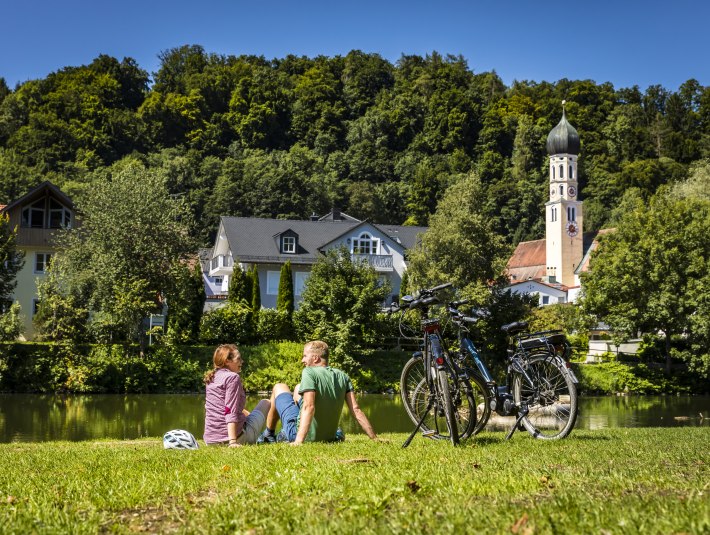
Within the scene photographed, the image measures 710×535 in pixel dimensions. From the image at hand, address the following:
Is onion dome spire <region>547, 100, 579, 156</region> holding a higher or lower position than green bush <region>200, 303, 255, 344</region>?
higher

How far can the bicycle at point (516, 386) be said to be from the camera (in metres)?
9.30

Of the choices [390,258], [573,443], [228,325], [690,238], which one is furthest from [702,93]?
[573,443]

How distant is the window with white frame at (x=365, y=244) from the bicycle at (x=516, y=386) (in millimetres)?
50078

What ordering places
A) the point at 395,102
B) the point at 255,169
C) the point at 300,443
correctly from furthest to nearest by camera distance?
the point at 395,102, the point at 255,169, the point at 300,443

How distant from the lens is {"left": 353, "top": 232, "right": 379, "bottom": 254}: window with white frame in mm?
60344

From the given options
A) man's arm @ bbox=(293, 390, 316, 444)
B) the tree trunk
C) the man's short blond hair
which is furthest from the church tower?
man's arm @ bbox=(293, 390, 316, 444)

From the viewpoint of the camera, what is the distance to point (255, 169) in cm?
9688

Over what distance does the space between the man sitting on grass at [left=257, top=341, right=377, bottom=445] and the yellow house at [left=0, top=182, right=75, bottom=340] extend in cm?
4181

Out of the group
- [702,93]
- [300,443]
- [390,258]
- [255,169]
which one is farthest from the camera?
[702,93]

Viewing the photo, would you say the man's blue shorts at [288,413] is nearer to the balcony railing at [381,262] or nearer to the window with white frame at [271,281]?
the window with white frame at [271,281]

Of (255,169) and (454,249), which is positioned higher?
(255,169)

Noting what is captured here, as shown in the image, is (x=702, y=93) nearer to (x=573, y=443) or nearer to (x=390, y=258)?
(x=390, y=258)

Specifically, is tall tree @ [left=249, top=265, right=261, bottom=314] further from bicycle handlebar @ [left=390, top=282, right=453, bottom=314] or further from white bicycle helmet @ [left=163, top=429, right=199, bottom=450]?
bicycle handlebar @ [left=390, top=282, right=453, bottom=314]

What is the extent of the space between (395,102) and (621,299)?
84.2 meters
